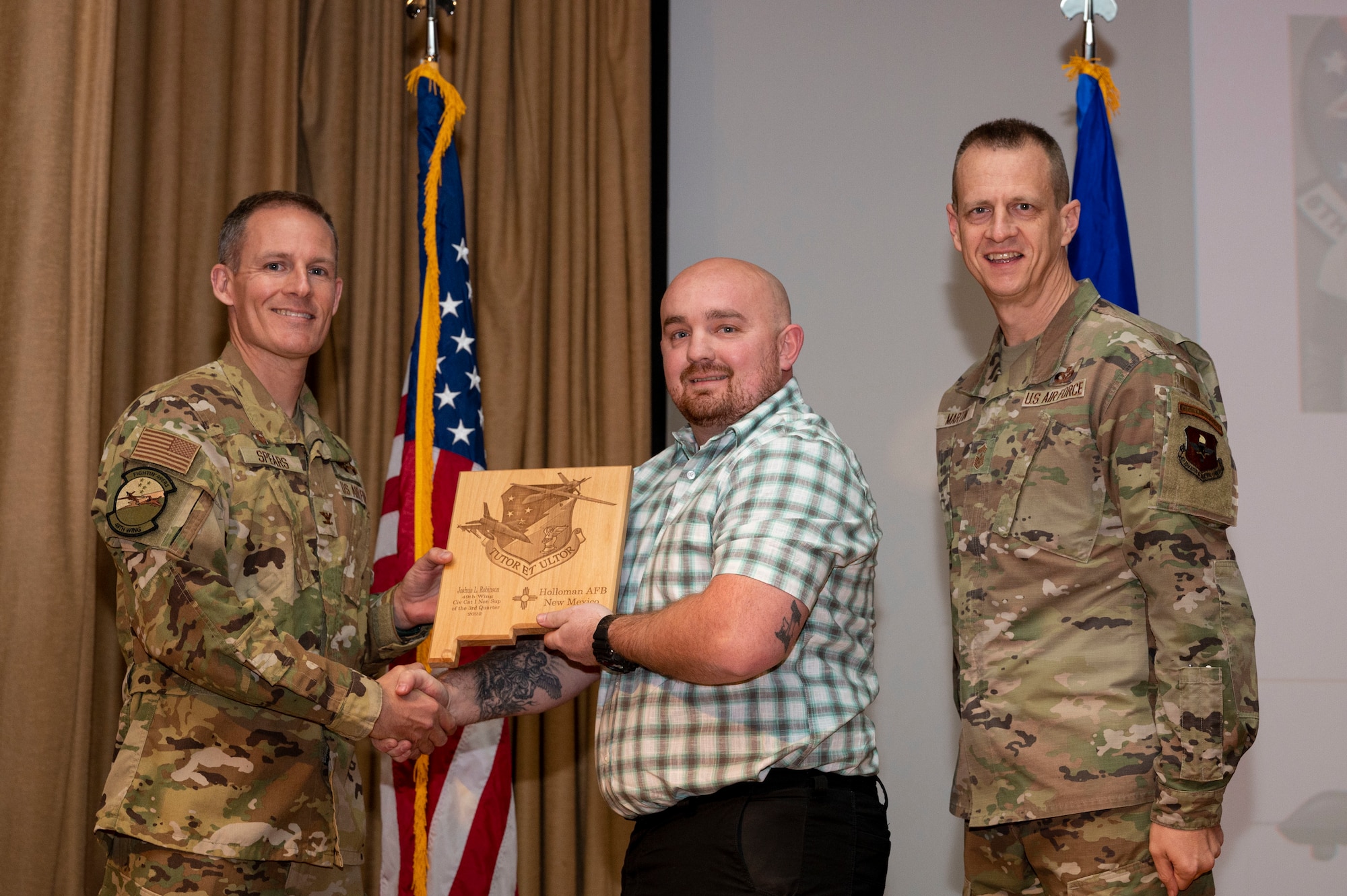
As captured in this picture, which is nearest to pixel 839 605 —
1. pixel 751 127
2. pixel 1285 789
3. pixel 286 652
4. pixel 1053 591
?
pixel 1053 591

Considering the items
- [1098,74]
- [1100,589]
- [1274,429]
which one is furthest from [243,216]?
[1274,429]

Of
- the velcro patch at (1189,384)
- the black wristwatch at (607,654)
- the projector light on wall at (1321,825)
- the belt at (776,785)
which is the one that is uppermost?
the velcro patch at (1189,384)

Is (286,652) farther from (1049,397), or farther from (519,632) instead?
(1049,397)

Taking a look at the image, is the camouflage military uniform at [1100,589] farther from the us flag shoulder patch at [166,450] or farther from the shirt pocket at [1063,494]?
the us flag shoulder patch at [166,450]

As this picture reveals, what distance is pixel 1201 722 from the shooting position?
2080 millimetres

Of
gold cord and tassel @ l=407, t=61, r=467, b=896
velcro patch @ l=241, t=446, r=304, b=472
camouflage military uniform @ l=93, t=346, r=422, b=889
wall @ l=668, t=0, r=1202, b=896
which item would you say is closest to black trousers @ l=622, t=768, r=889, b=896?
camouflage military uniform @ l=93, t=346, r=422, b=889

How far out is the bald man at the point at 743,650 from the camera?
2107mm

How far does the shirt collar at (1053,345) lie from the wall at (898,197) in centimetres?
173

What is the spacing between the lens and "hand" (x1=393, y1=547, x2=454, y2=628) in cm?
285

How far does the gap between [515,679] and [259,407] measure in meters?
0.87

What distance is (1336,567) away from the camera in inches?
151

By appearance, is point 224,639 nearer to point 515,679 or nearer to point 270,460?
point 270,460

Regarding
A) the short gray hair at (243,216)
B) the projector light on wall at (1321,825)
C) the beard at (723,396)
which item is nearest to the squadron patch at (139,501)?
the short gray hair at (243,216)

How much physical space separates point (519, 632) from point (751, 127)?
108 inches
